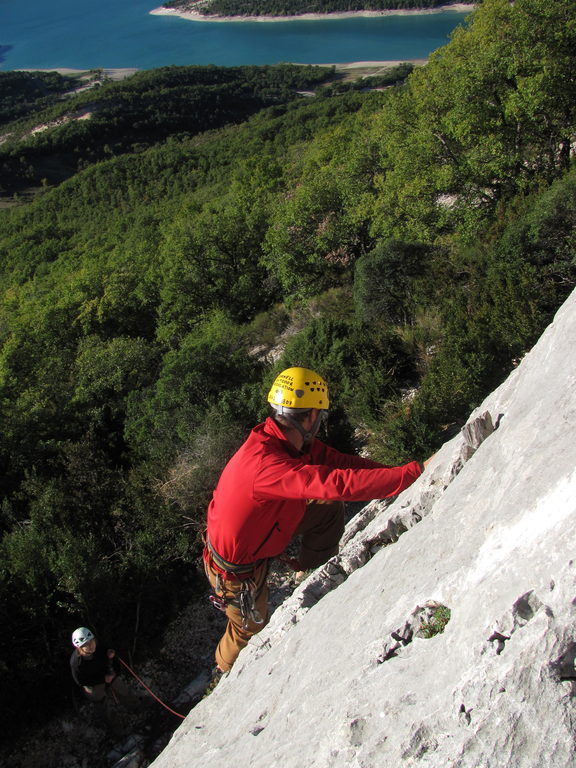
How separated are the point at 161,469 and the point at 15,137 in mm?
98667

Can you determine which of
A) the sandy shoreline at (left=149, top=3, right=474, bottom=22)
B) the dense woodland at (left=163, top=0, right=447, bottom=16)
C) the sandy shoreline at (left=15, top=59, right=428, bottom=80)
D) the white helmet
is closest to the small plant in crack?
the white helmet

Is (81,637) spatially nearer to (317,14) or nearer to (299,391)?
(299,391)

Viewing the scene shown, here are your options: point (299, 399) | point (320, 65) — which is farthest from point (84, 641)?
point (320, 65)

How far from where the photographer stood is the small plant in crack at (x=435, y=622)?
9.08 ft

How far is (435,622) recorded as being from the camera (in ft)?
9.17

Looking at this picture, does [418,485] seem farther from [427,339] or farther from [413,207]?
[413,207]

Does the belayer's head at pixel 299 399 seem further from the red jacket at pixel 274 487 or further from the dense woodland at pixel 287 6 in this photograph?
the dense woodland at pixel 287 6

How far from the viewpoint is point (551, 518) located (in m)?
2.39

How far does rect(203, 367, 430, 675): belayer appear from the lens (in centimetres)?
362

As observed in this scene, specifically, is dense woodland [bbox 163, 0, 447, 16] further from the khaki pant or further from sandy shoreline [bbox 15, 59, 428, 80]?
the khaki pant

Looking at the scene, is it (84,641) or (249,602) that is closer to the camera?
(249,602)

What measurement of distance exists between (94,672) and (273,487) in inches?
148

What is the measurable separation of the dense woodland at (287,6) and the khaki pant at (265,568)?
119m

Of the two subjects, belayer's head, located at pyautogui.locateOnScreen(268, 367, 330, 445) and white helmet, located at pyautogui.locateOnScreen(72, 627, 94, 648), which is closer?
belayer's head, located at pyautogui.locateOnScreen(268, 367, 330, 445)
